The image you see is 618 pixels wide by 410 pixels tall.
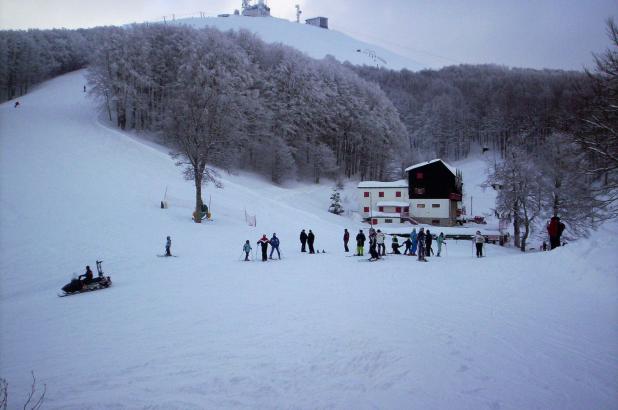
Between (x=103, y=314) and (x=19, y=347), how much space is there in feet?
7.72

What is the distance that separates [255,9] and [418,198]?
161m

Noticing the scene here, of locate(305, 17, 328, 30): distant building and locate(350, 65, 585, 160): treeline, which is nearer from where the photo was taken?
locate(350, 65, 585, 160): treeline

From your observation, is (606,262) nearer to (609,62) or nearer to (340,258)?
(609,62)

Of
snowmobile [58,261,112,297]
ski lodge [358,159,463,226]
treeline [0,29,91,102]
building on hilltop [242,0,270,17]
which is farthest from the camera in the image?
building on hilltop [242,0,270,17]

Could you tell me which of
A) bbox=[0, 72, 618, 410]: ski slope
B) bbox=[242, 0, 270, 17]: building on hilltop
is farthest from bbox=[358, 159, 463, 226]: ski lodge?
bbox=[242, 0, 270, 17]: building on hilltop

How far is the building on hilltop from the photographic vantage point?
584ft

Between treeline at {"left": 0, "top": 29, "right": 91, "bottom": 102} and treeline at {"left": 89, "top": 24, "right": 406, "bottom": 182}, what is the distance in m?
30.2

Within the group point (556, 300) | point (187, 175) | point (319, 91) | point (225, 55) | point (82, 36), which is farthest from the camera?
point (82, 36)

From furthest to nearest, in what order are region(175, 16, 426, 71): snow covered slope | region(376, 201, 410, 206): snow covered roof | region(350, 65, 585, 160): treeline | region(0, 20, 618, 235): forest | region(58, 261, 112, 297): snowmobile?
region(175, 16, 426, 71): snow covered slope
region(350, 65, 585, 160): treeline
region(376, 201, 410, 206): snow covered roof
region(0, 20, 618, 235): forest
region(58, 261, 112, 297): snowmobile

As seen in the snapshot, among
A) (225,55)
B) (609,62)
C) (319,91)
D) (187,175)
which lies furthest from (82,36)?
(609,62)

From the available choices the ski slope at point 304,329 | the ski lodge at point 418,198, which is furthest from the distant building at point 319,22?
the ski slope at point 304,329

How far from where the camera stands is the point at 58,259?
20.1 meters

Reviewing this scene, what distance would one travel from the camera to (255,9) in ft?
589

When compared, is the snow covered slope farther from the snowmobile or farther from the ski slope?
the snowmobile
